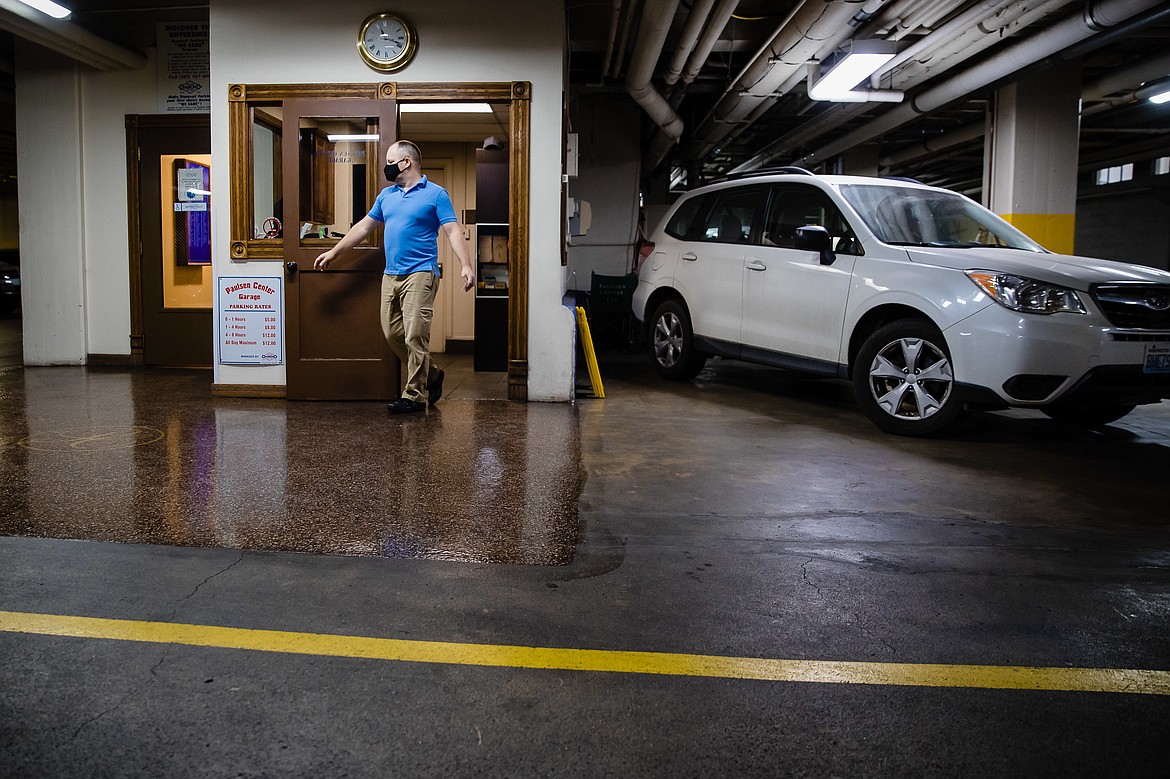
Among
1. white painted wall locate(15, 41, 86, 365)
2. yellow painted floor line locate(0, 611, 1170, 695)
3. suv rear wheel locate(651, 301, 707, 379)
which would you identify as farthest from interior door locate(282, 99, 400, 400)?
yellow painted floor line locate(0, 611, 1170, 695)

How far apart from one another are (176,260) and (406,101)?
4.24 m

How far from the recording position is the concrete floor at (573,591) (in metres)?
2.11

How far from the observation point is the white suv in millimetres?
5531

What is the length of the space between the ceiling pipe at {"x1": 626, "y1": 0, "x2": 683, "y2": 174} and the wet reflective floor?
144 inches

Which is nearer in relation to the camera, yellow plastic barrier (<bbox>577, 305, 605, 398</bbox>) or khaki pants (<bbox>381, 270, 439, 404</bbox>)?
khaki pants (<bbox>381, 270, 439, 404</bbox>)

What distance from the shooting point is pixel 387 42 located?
24.1ft

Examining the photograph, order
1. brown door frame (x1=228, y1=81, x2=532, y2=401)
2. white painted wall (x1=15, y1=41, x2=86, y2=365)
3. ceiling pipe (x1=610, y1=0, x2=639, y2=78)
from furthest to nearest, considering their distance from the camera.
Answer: white painted wall (x1=15, y1=41, x2=86, y2=365) < ceiling pipe (x1=610, y1=0, x2=639, y2=78) < brown door frame (x1=228, y1=81, x2=532, y2=401)

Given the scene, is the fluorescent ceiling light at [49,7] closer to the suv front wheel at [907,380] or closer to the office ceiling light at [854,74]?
the office ceiling light at [854,74]

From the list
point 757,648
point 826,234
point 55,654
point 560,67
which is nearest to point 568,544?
point 757,648

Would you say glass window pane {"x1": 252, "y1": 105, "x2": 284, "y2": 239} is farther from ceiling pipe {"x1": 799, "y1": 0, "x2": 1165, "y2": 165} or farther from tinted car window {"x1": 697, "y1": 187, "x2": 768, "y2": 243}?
ceiling pipe {"x1": 799, "y1": 0, "x2": 1165, "y2": 165}

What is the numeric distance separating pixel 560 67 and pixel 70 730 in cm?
634

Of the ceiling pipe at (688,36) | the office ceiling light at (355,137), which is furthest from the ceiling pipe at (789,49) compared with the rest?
the office ceiling light at (355,137)

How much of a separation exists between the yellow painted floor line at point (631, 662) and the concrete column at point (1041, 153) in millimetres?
10207

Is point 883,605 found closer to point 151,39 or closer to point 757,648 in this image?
point 757,648
